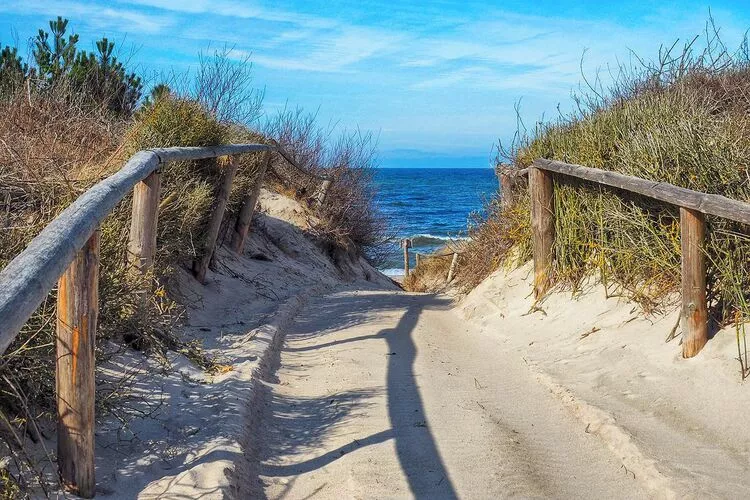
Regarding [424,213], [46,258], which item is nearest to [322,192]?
[46,258]

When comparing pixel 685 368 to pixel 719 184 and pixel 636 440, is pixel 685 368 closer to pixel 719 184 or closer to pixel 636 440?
pixel 636 440

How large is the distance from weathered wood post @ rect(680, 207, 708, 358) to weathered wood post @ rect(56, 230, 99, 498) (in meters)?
3.75

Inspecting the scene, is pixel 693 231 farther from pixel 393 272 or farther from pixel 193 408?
pixel 393 272

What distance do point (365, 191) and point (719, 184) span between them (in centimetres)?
1467

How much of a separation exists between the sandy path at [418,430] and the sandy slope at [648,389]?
15cm

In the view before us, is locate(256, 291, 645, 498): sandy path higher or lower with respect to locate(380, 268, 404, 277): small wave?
higher

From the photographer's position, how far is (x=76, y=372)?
297 cm

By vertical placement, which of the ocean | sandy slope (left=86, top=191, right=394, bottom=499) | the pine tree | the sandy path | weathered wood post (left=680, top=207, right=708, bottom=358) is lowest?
the ocean

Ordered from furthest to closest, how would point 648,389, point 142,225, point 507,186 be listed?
point 507,186 < point 142,225 < point 648,389

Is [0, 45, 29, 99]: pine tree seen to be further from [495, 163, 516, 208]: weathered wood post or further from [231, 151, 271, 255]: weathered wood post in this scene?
[495, 163, 516, 208]: weathered wood post

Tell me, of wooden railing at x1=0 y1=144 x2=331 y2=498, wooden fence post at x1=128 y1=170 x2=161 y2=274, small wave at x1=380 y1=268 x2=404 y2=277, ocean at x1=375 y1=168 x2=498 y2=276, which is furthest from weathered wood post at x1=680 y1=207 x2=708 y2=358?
small wave at x1=380 y1=268 x2=404 y2=277

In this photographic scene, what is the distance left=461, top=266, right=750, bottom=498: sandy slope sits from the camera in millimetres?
3877

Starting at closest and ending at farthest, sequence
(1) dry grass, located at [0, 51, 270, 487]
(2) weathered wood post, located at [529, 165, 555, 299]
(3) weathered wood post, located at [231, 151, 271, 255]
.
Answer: (1) dry grass, located at [0, 51, 270, 487] → (2) weathered wood post, located at [529, 165, 555, 299] → (3) weathered wood post, located at [231, 151, 271, 255]

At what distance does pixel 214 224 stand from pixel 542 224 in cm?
366
